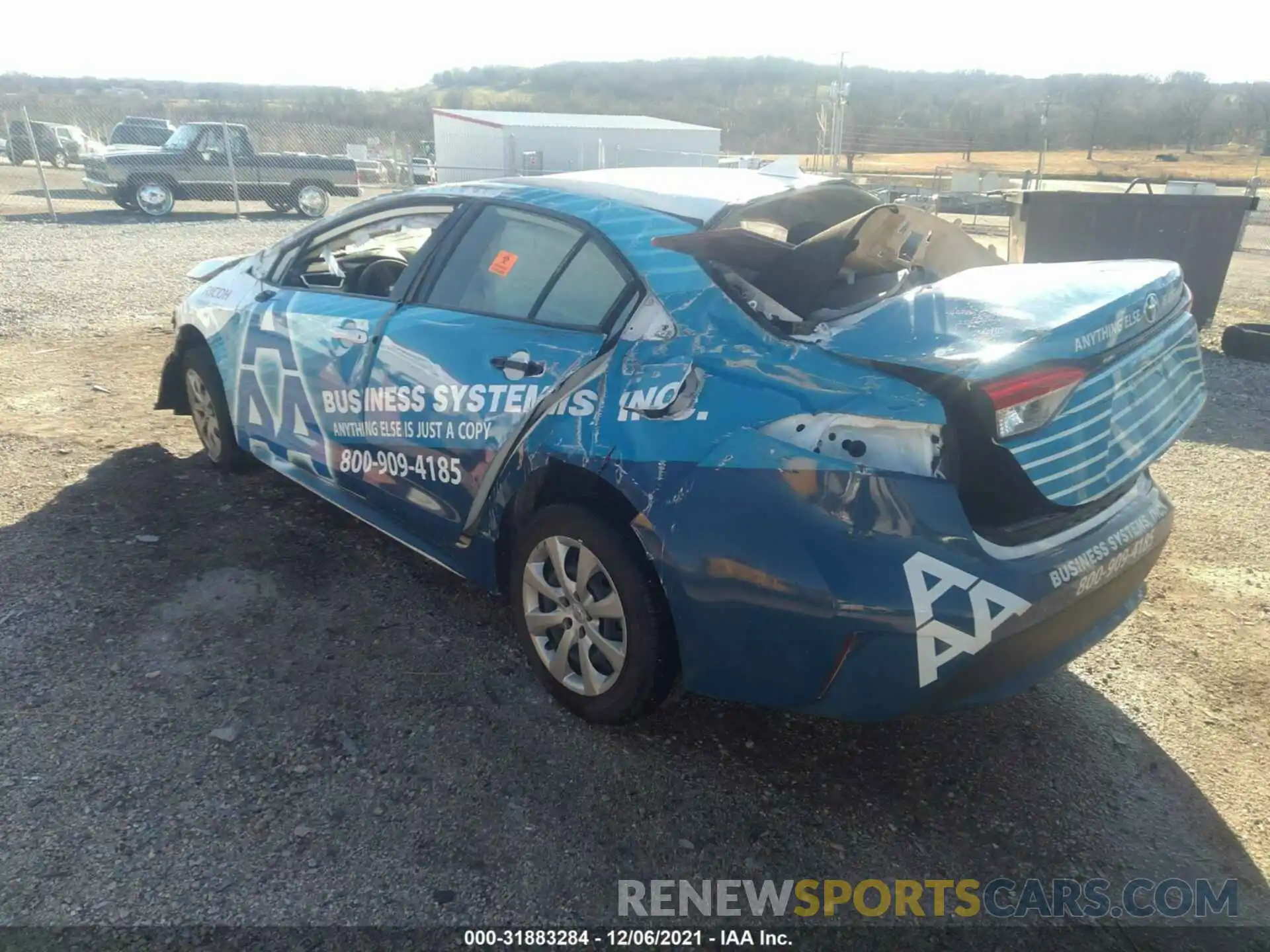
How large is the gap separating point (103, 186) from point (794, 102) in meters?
66.0

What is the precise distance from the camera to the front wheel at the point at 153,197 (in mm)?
18516

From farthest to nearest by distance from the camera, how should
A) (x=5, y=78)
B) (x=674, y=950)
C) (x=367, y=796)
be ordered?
(x=5, y=78)
(x=367, y=796)
(x=674, y=950)

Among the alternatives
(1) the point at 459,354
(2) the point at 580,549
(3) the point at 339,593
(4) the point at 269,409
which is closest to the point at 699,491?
(2) the point at 580,549

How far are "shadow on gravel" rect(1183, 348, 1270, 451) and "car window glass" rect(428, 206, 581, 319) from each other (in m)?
4.43

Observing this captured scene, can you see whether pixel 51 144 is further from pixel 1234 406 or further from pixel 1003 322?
pixel 1003 322

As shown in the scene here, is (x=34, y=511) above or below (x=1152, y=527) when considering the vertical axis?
below

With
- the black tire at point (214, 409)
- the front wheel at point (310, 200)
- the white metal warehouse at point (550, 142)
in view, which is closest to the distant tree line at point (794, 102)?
the white metal warehouse at point (550, 142)

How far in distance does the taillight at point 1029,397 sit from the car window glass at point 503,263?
1.44 m

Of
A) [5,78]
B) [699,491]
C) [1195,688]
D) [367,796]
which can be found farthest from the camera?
[5,78]

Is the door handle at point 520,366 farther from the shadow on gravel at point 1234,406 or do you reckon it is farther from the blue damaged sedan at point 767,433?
→ the shadow on gravel at point 1234,406

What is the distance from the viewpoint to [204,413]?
481 cm

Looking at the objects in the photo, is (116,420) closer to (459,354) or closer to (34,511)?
(34,511)

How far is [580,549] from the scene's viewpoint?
2.70m

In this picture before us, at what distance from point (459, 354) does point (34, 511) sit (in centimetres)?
258
